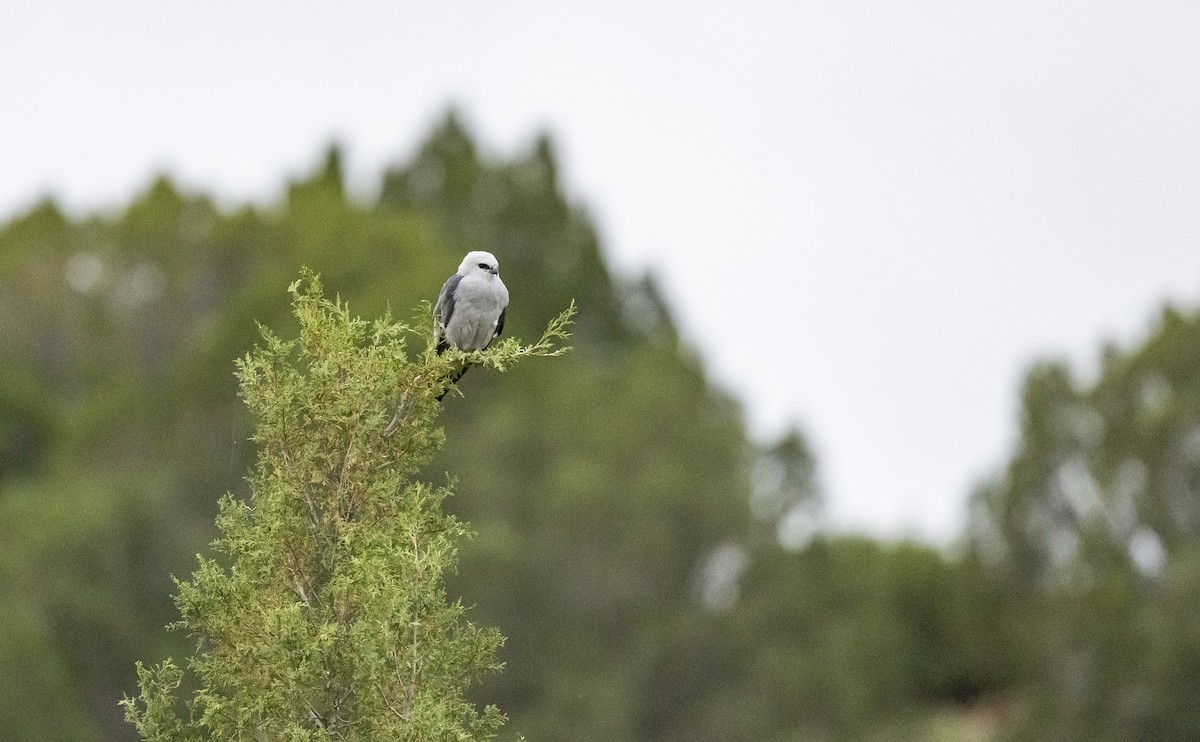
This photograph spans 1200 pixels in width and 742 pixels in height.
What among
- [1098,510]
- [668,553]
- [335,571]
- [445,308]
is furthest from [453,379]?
[668,553]

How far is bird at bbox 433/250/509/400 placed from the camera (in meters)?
16.8

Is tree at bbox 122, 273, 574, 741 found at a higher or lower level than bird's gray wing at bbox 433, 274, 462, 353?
lower

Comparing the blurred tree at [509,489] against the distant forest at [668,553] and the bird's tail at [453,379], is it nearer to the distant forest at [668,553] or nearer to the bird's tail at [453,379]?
the distant forest at [668,553]

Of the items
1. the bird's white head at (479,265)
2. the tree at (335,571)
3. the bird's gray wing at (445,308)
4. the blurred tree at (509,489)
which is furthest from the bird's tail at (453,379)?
the blurred tree at (509,489)

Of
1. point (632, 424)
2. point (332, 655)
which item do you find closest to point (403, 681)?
point (332, 655)

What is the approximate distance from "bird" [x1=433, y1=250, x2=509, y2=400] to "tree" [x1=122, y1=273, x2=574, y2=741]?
1559mm

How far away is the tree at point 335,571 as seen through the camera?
14.6m

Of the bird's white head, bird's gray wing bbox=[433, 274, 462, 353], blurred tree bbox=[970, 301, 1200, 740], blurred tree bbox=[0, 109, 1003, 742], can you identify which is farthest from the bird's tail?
blurred tree bbox=[970, 301, 1200, 740]

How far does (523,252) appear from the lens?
64312 mm

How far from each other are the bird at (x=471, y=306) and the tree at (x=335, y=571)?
5.12ft

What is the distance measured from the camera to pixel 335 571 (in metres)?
14.9

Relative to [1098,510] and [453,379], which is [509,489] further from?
[453,379]

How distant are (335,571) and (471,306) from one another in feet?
9.56

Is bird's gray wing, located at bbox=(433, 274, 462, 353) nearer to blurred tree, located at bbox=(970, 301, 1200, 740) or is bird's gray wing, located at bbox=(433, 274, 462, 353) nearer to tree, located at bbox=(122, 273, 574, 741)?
tree, located at bbox=(122, 273, 574, 741)
